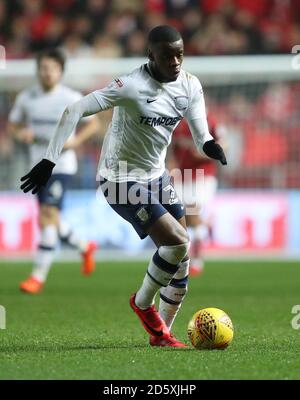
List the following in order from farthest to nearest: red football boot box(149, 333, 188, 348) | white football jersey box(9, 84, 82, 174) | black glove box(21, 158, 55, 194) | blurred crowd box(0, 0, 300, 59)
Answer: blurred crowd box(0, 0, 300, 59) → white football jersey box(9, 84, 82, 174) → red football boot box(149, 333, 188, 348) → black glove box(21, 158, 55, 194)

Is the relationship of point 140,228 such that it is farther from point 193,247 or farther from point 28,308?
point 193,247

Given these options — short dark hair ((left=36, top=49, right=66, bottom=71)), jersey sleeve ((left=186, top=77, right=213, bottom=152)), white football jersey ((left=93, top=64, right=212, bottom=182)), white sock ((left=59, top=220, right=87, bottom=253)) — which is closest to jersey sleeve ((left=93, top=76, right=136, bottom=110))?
white football jersey ((left=93, top=64, right=212, bottom=182))

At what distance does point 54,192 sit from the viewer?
11.0 meters

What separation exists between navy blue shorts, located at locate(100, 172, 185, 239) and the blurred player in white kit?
434 centimetres

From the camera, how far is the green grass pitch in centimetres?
554

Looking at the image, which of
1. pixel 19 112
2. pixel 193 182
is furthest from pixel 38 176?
pixel 193 182

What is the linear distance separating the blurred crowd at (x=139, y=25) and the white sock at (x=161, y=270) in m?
12.4

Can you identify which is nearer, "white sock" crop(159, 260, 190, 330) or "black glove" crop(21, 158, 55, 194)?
"black glove" crop(21, 158, 55, 194)

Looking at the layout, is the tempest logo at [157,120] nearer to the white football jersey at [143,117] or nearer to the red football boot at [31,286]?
the white football jersey at [143,117]

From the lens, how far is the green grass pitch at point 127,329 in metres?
5.54

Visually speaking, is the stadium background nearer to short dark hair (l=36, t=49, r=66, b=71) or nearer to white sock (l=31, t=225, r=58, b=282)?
white sock (l=31, t=225, r=58, b=282)

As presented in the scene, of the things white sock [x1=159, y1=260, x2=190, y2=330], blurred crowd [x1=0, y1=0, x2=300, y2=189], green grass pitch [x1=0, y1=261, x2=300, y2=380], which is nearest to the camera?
green grass pitch [x1=0, y1=261, x2=300, y2=380]

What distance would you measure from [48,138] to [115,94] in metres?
5.16

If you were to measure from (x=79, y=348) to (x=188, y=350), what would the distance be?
0.71 metres
